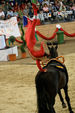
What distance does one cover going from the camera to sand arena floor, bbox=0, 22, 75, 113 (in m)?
6.64

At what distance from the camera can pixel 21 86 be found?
843cm

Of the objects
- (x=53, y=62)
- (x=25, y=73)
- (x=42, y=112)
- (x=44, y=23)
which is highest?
(x=53, y=62)

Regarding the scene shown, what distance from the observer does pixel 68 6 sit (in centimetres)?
2364

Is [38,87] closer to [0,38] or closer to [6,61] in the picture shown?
[6,61]

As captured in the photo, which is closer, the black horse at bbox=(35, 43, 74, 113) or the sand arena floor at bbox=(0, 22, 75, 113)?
the black horse at bbox=(35, 43, 74, 113)

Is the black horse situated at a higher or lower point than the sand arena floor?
higher

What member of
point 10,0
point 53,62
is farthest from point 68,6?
point 53,62

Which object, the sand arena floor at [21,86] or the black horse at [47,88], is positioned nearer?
Result: the black horse at [47,88]

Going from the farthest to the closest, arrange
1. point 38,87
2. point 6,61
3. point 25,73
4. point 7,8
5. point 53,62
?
point 7,8, point 6,61, point 25,73, point 53,62, point 38,87

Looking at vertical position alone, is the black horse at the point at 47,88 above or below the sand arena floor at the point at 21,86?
above

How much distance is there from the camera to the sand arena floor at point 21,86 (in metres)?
6.64

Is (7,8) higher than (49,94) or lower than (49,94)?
lower

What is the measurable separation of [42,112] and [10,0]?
19.9 m

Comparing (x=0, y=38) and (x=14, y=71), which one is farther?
(x=0, y=38)
